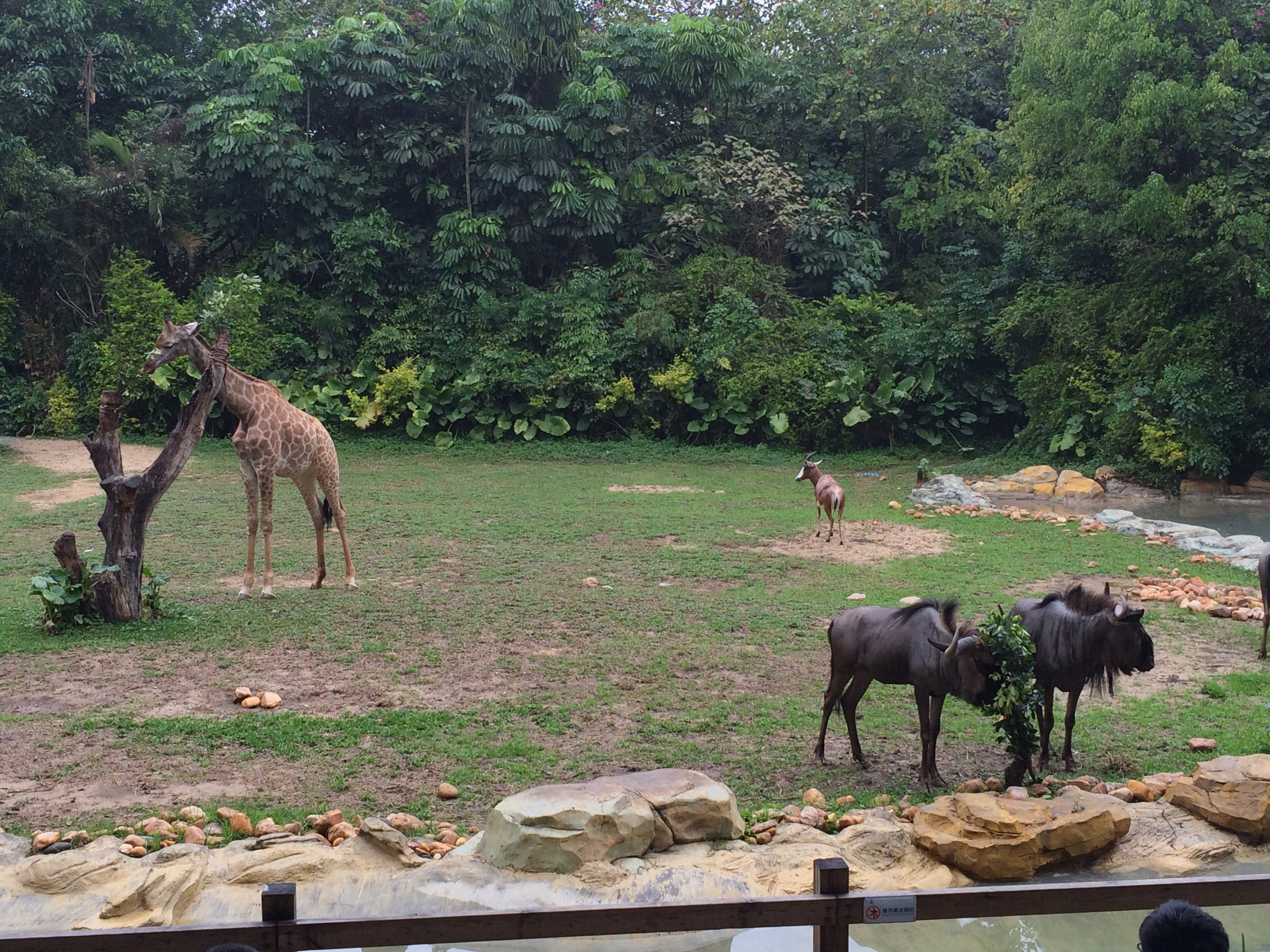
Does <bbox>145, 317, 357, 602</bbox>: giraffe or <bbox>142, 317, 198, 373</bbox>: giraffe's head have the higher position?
<bbox>142, 317, 198, 373</bbox>: giraffe's head

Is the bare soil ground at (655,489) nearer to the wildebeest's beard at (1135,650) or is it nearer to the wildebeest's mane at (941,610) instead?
the wildebeest's mane at (941,610)

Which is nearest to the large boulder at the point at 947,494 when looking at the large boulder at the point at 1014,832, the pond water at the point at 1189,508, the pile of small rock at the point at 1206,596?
the pond water at the point at 1189,508

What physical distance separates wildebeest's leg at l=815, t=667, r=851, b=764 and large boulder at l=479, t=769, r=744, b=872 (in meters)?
1.29

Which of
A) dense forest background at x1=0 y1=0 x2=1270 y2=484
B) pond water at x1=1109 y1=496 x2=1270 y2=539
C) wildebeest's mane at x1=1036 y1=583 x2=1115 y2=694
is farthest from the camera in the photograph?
dense forest background at x1=0 y1=0 x2=1270 y2=484

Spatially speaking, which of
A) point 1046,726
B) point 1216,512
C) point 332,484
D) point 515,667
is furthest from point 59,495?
point 1216,512

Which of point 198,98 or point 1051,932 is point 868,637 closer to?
point 1051,932

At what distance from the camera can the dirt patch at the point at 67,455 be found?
18594 millimetres

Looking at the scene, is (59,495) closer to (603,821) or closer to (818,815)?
(603,821)

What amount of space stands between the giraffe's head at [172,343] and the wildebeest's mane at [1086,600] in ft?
25.4

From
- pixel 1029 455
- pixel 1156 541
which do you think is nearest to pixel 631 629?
pixel 1156 541

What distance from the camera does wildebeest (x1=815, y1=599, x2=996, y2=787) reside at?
5547mm

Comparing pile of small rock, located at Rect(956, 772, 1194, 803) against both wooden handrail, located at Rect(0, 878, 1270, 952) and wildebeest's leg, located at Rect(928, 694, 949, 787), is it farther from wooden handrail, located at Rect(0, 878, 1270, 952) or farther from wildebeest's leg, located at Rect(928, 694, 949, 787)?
wooden handrail, located at Rect(0, 878, 1270, 952)

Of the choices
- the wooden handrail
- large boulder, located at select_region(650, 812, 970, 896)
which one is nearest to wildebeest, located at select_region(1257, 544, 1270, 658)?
large boulder, located at select_region(650, 812, 970, 896)

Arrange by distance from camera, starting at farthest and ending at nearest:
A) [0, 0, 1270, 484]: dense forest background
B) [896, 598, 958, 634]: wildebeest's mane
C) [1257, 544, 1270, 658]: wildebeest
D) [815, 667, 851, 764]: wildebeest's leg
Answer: [0, 0, 1270, 484]: dense forest background, [1257, 544, 1270, 658]: wildebeest, [815, 667, 851, 764]: wildebeest's leg, [896, 598, 958, 634]: wildebeest's mane
